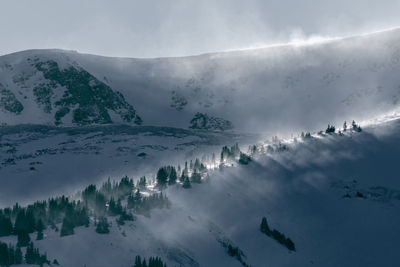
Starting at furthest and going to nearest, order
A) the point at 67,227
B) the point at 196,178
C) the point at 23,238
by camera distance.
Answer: the point at 196,178 < the point at 67,227 < the point at 23,238

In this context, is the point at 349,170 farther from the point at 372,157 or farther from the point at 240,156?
the point at 240,156

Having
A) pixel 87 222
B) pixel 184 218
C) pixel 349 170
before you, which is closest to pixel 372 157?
pixel 349 170

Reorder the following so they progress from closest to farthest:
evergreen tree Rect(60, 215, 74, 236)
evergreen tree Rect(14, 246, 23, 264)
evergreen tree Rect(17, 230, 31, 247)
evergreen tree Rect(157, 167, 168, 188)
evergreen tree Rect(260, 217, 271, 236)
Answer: evergreen tree Rect(14, 246, 23, 264) → evergreen tree Rect(17, 230, 31, 247) → evergreen tree Rect(60, 215, 74, 236) → evergreen tree Rect(260, 217, 271, 236) → evergreen tree Rect(157, 167, 168, 188)

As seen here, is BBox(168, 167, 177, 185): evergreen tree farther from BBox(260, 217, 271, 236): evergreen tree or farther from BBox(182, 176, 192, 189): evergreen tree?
BBox(260, 217, 271, 236): evergreen tree

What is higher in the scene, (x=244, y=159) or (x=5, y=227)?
(x=244, y=159)

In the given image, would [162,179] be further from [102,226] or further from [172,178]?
[102,226]

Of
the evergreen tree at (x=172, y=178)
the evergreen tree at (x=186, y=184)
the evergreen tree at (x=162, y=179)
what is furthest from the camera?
the evergreen tree at (x=172, y=178)

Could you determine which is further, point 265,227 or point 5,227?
point 265,227

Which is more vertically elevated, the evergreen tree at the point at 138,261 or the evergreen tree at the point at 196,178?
the evergreen tree at the point at 196,178

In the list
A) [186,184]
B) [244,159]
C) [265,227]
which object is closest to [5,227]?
[186,184]

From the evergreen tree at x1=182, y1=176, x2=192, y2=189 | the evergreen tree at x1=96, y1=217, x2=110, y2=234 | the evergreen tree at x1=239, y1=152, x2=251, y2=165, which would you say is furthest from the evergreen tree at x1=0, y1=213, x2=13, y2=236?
the evergreen tree at x1=239, y1=152, x2=251, y2=165

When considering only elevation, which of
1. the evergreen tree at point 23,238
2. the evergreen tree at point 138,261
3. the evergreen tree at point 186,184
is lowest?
the evergreen tree at point 138,261

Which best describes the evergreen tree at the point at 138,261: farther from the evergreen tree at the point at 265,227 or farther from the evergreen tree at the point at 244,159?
the evergreen tree at the point at 244,159

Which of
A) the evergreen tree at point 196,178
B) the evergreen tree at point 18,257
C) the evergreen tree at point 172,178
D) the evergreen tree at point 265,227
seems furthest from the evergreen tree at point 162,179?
the evergreen tree at point 18,257
